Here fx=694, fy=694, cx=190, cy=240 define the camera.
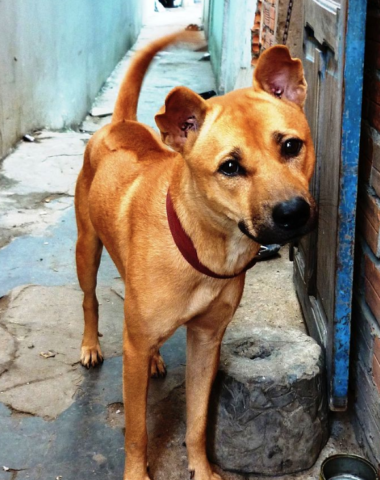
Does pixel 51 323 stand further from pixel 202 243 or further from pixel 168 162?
pixel 202 243

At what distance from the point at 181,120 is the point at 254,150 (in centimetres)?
32

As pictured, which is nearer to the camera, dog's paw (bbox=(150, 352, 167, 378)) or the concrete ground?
the concrete ground

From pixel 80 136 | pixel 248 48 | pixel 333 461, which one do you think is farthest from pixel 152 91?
pixel 333 461

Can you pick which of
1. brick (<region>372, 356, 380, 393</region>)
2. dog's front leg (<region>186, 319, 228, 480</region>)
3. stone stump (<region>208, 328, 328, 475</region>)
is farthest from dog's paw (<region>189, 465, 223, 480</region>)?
brick (<region>372, 356, 380, 393</region>)

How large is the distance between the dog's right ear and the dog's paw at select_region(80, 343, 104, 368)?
158cm

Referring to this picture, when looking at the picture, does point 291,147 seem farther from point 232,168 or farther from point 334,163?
point 334,163

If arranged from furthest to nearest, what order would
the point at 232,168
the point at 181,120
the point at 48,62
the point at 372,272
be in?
1. the point at 48,62
2. the point at 372,272
3. the point at 181,120
4. the point at 232,168

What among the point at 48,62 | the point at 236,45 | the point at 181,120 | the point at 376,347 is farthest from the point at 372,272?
the point at 48,62

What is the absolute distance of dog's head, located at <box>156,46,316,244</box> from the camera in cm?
213

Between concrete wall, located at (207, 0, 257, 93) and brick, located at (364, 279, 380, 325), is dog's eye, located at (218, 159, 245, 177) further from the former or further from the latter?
concrete wall, located at (207, 0, 257, 93)

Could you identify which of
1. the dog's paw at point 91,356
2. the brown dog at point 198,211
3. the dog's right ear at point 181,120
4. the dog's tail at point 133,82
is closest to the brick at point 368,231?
the brown dog at point 198,211

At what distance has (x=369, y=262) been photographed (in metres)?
2.77

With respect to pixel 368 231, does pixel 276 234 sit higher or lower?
higher

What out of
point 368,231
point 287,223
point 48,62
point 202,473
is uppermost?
point 287,223
